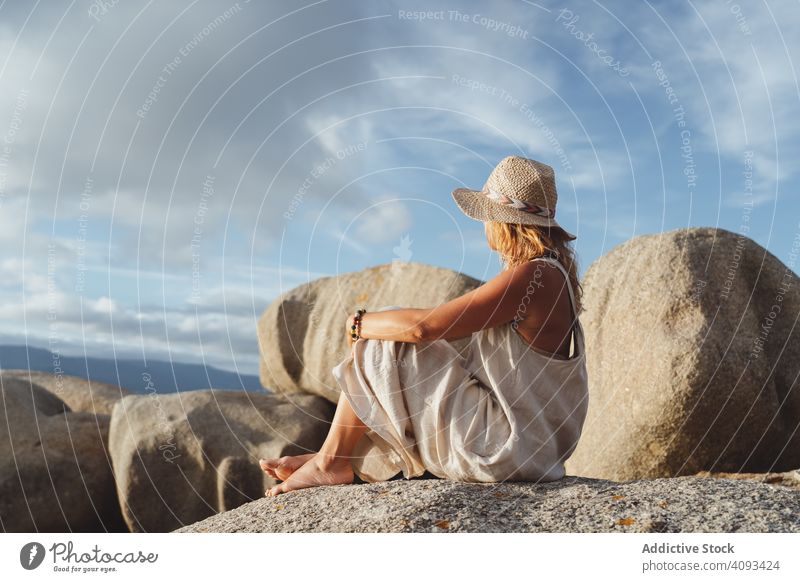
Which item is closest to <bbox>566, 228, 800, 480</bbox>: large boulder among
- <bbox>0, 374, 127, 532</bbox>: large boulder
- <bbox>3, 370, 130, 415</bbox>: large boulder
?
<bbox>0, 374, 127, 532</bbox>: large boulder

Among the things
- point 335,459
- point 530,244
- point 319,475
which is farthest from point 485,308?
point 319,475

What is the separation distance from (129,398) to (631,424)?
6.99 metres

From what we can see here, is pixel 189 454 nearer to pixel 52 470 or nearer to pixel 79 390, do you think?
pixel 52 470

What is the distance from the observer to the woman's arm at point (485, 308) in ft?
15.1

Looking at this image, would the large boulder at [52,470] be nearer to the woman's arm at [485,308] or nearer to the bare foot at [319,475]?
the bare foot at [319,475]

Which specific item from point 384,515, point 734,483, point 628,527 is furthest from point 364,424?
point 734,483

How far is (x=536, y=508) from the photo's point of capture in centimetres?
453

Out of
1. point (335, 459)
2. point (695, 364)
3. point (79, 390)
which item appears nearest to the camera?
point (335, 459)

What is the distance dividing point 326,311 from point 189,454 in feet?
9.81

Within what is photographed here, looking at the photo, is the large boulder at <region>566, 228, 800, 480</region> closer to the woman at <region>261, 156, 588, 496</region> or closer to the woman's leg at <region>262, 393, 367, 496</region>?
the woman at <region>261, 156, 588, 496</region>

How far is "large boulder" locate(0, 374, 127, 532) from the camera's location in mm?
10219

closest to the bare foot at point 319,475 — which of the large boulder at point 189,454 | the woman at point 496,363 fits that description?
the woman at point 496,363
